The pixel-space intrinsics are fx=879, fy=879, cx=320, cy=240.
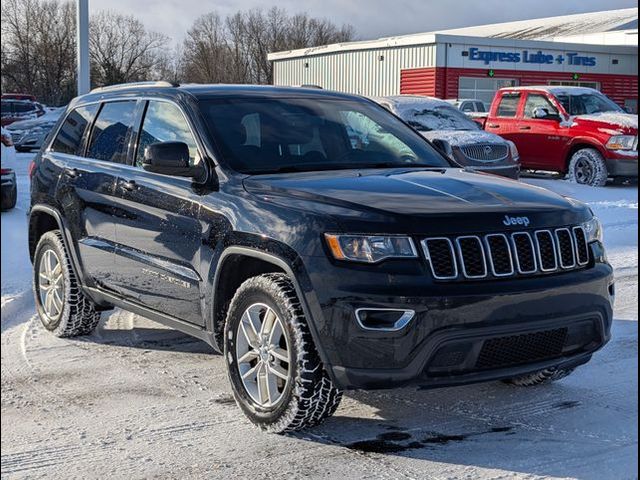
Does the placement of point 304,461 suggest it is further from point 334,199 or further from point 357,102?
point 357,102

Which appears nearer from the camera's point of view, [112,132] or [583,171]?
[112,132]

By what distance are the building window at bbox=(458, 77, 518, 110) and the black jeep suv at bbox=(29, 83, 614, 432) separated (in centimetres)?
3249

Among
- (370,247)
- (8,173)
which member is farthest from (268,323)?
(8,173)

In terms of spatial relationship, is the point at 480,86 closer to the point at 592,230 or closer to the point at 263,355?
the point at 592,230

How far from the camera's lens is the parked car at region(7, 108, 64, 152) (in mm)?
25984

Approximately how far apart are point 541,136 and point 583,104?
1002 mm

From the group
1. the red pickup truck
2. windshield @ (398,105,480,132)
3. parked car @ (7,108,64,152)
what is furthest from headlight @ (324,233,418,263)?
parked car @ (7,108,64,152)

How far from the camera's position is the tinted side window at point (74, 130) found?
6.13 m

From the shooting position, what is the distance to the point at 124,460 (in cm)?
384

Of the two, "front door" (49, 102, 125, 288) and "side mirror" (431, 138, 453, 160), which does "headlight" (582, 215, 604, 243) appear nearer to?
"side mirror" (431, 138, 453, 160)

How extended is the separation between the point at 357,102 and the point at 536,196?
69.2 inches

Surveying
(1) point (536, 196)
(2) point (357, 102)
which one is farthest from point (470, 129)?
(1) point (536, 196)

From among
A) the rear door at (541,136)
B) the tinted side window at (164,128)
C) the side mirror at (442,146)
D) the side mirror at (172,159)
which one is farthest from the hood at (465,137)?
the side mirror at (172,159)

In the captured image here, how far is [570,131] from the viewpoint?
53.0 ft
